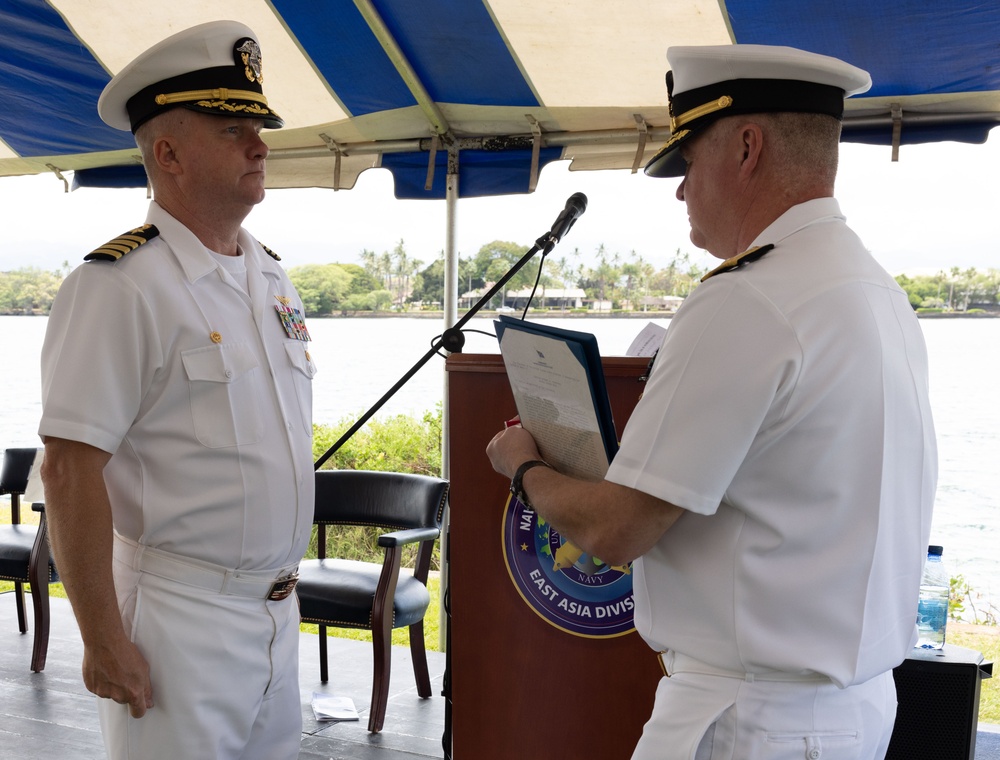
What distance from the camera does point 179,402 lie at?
1.55 meters

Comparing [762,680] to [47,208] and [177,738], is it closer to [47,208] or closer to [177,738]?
[177,738]

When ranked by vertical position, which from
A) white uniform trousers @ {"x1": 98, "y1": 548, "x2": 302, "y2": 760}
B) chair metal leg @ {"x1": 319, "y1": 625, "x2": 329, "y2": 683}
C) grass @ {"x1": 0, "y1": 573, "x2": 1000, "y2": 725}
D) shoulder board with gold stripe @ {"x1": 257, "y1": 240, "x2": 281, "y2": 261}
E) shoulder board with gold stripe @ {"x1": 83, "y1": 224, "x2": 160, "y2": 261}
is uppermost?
shoulder board with gold stripe @ {"x1": 257, "y1": 240, "x2": 281, "y2": 261}

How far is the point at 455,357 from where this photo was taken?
5.62 ft

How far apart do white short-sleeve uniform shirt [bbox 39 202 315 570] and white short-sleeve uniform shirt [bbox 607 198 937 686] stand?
0.82 meters

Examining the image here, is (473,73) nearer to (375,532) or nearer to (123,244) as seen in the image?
(123,244)

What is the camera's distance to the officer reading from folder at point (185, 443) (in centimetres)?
145

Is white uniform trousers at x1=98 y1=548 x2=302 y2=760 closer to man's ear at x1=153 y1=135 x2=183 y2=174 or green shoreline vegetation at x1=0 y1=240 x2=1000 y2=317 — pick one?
green shoreline vegetation at x1=0 y1=240 x2=1000 y2=317

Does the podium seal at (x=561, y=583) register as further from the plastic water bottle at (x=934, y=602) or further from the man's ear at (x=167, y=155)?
the plastic water bottle at (x=934, y=602)

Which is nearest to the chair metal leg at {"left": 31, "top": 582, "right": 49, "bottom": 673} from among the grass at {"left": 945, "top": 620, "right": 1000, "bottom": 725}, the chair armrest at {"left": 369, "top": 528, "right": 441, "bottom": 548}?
the chair armrest at {"left": 369, "top": 528, "right": 441, "bottom": 548}

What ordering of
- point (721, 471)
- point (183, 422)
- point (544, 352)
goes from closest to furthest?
point (721, 471) → point (544, 352) → point (183, 422)

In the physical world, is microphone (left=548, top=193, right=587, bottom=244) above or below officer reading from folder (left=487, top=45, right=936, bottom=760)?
above

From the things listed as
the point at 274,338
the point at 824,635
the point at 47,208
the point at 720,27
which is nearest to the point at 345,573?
the point at 274,338

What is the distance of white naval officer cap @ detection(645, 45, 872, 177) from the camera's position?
113 cm

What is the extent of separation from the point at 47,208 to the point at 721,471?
20634mm
